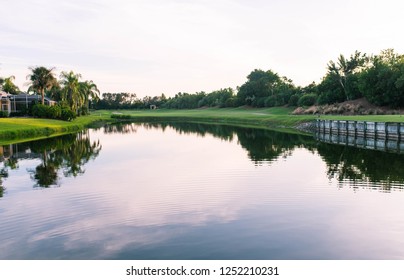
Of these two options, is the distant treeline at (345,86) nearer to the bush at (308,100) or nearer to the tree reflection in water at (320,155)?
the bush at (308,100)

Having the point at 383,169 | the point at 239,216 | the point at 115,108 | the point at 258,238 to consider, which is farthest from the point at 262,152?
the point at 115,108

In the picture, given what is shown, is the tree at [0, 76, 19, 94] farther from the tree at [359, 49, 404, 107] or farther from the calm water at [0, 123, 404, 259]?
the calm water at [0, 123, 404, 259]

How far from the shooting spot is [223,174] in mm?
24297

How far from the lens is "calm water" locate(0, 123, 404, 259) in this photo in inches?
476

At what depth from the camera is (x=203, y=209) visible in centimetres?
1611

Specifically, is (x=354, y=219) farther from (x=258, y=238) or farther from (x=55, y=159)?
(x=55, y=159)

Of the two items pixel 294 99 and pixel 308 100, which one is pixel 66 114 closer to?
pixel 308 100

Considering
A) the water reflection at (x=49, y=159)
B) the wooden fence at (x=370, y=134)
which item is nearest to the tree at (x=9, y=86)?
the water reflection at (x=49, y=159)

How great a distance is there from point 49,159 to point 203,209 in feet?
62.0

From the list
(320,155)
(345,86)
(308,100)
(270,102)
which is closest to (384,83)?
(345,86)

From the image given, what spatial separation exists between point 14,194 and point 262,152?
20832 mm

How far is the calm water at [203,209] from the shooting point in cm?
1209

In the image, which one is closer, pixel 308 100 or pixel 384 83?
pixel 384 83

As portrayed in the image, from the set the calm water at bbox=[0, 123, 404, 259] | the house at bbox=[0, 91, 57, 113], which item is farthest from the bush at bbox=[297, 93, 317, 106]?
the calm water at bbox=[0, 123, 404, 259]
